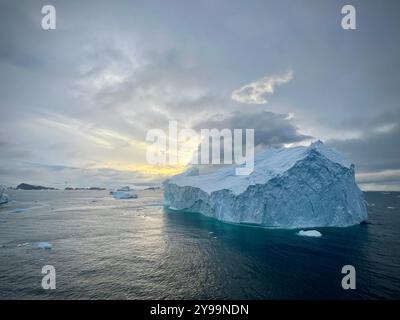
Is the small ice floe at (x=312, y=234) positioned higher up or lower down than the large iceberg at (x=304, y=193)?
lower down

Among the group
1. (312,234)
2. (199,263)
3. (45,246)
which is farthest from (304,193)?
(45,246)

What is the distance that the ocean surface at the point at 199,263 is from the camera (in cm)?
1653

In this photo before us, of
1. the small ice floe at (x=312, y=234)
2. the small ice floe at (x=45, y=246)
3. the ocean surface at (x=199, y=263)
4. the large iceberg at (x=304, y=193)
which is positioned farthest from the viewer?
the large iceberg at (x=304, y=193)

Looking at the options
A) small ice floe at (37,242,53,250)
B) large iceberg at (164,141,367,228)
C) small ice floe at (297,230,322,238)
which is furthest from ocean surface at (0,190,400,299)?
large iceberg at (164,141,367,228)

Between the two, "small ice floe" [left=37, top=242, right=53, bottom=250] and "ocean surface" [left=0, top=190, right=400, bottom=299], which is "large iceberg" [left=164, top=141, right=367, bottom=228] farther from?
"small ice floe" [left=37, top=242, right=53, bottom=250]

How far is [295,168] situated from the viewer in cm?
3722

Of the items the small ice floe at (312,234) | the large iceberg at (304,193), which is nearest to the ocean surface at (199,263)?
the small ice floe at (312,234)

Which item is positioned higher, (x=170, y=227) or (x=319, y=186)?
(x=319, y=186)

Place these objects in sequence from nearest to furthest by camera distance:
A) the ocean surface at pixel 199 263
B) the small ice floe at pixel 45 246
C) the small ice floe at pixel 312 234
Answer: the ocean surface at pixel 199 263
the small ice floe at pixel 45 246
the small ice floe at pixel 312 234

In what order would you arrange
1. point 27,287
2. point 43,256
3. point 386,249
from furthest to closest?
point 386,249, point 43,256, point 27,287

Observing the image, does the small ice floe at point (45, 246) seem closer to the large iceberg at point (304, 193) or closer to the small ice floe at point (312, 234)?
the large iceberg at point (304, 193)
